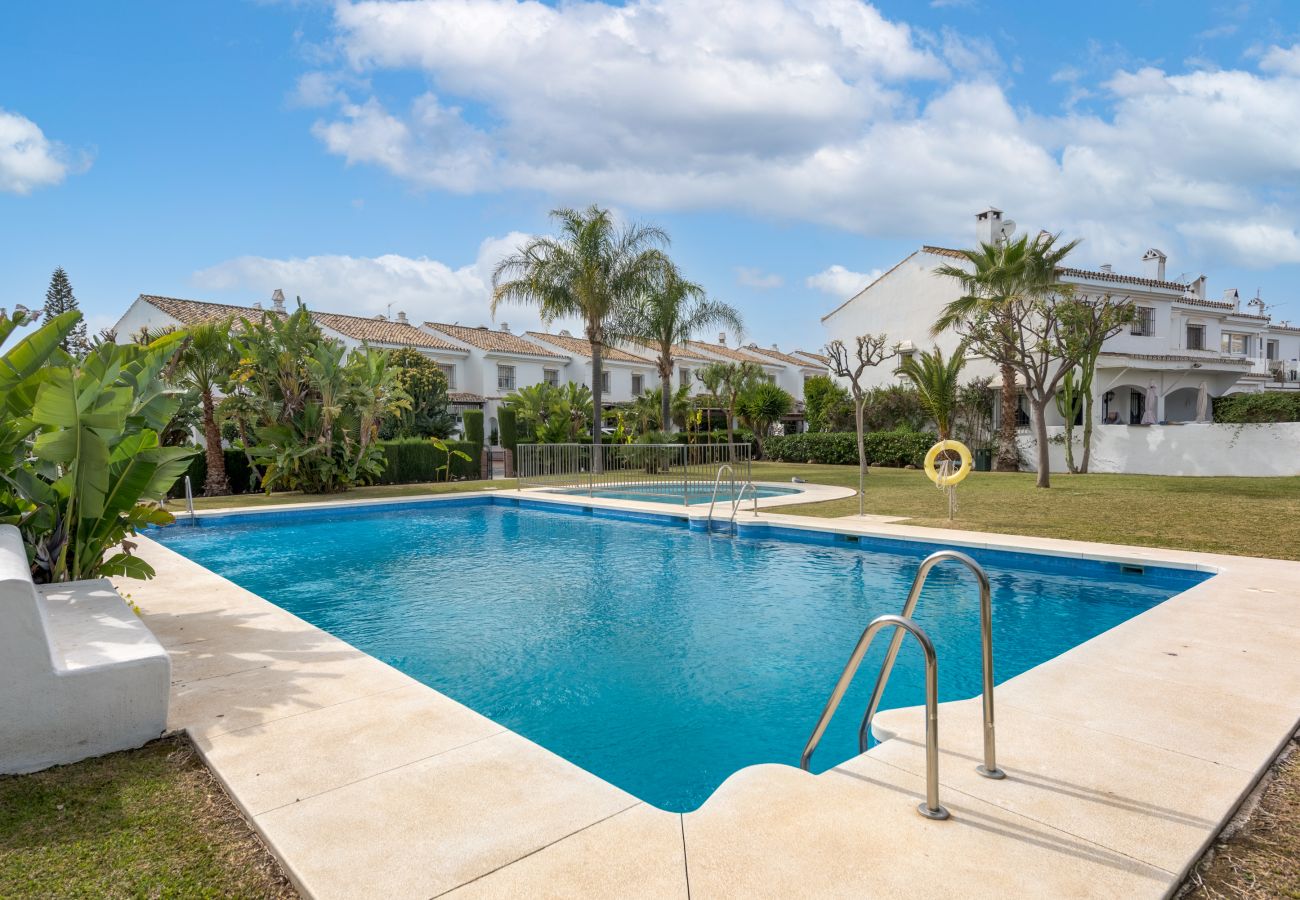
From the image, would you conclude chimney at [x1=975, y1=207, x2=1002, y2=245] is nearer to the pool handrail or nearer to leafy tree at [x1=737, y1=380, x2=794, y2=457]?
leafy tree at [x1=737, y1=380, x2=794, y2=457]

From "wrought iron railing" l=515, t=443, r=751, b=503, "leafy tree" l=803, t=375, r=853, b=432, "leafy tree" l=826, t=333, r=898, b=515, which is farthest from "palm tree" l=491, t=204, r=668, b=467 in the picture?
"leafy tree" l=803, t=375, r=853, b=432

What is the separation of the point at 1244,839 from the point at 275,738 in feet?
14.2

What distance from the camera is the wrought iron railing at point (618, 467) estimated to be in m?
19.0

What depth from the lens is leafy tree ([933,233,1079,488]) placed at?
784 inches

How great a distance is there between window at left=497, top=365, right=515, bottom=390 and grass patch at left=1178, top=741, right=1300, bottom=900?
39056mm

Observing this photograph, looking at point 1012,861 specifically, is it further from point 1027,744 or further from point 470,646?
point 470,646

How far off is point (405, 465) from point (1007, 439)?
20.1m

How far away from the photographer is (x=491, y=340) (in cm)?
4281

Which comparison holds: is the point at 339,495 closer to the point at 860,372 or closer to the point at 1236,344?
the point at 860,372

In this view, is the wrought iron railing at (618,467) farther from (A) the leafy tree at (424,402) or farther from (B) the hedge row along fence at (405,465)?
(A) the leafy tree at (424,402)

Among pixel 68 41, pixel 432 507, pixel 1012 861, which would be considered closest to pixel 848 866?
pixel 1012 861

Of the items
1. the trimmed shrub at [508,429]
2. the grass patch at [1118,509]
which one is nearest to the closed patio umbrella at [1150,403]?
the grass patch at [1118,509]

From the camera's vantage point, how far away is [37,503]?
546 cm

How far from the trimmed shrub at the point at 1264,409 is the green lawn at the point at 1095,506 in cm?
556
